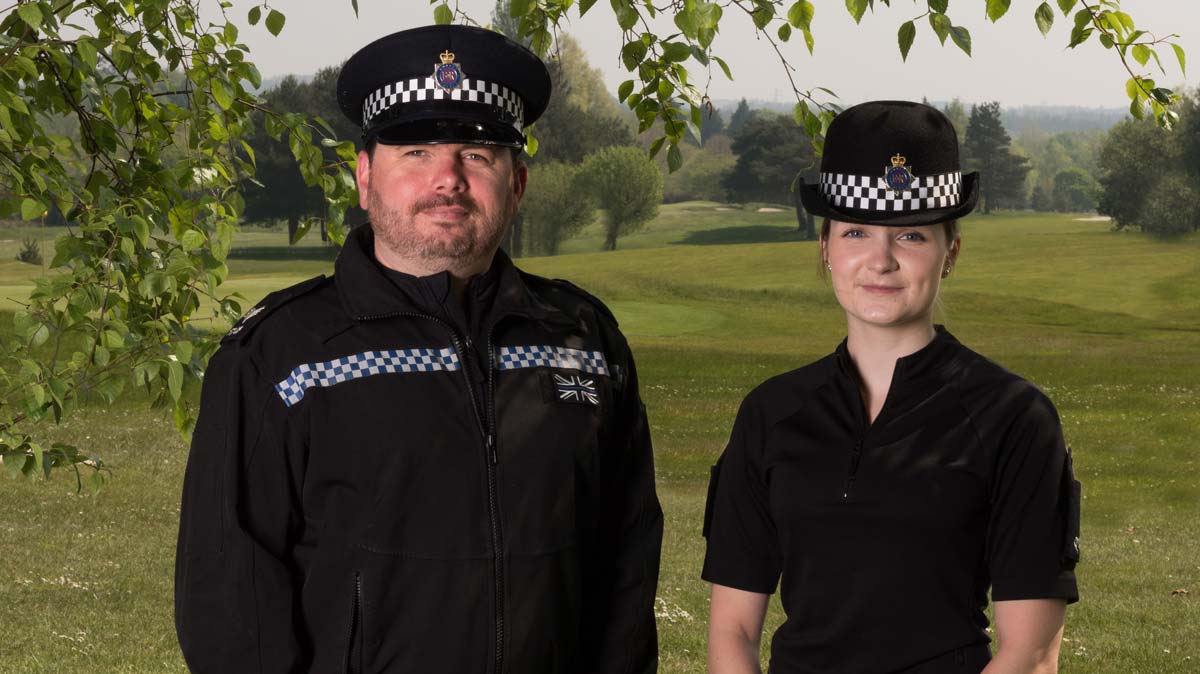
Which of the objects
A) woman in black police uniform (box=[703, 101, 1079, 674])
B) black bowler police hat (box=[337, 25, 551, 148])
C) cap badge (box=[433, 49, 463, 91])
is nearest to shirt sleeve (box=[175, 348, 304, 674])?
black bowler police hat (box=[337, 25, 551, 148])

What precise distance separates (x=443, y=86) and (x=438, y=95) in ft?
0.08

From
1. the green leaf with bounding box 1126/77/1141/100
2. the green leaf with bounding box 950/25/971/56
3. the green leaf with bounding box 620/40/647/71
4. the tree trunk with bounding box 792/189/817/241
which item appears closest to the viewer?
the green leaf with bounding box 950/25/971/56

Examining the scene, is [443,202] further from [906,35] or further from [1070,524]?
[906,35]

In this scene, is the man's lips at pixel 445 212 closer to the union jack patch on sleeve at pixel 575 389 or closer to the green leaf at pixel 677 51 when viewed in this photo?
the union jack patch on sleeve at pixel 575 389

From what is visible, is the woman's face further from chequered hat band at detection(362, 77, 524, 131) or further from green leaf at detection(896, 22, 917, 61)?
green leaf at detection(896, 22, 917, 61)

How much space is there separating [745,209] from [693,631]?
52597 millimetres

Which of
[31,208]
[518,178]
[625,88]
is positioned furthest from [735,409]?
[518,178]

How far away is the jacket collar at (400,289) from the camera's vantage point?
9.01ft

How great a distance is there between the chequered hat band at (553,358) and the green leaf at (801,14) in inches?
77.5

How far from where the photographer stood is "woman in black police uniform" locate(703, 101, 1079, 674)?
2.54 m

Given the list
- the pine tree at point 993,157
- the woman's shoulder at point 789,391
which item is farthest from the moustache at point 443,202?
the pine tree at point 993,157

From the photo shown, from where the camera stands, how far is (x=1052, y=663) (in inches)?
100

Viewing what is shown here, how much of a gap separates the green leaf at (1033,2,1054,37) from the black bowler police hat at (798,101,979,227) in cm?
171

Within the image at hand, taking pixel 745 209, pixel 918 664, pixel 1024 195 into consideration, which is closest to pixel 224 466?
pixel 918 664
